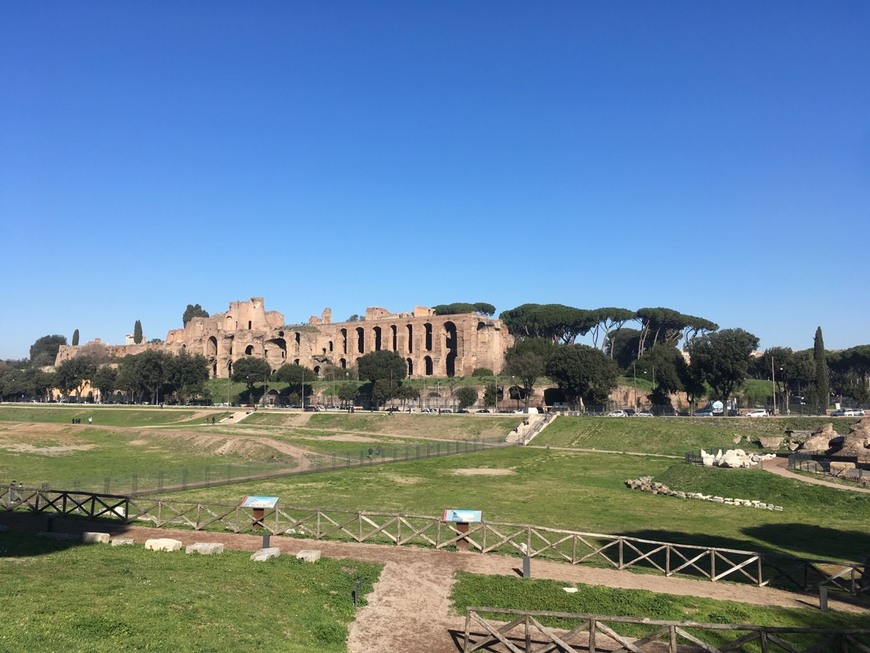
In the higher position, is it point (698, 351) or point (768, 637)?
point (698, 351)

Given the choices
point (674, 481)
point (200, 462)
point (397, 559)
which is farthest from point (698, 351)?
point (397, 559)

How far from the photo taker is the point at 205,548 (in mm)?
14961

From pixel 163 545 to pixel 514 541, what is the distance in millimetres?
8877

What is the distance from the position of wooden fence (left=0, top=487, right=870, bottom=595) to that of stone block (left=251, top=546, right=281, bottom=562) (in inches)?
69.2

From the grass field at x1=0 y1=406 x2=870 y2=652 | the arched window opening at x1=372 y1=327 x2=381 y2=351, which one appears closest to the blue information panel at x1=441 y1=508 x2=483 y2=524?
the grass field at x1=0 y1=406 x2=870 y2=652

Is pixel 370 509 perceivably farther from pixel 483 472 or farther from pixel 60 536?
pixel 483 472

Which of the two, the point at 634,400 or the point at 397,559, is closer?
the point at 397,559

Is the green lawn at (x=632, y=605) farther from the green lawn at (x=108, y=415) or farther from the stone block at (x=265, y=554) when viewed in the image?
the green lawn at (x=108, y=415)

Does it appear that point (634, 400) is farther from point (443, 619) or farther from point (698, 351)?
point (443, 619)

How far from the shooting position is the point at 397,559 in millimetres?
15438

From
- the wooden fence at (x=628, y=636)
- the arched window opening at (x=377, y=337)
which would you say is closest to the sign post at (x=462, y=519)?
the wooden fence at (x=628, y=636)

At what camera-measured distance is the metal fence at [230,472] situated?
22797mm

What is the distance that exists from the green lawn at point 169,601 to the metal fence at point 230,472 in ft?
25.3

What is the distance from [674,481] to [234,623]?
23742 mm
